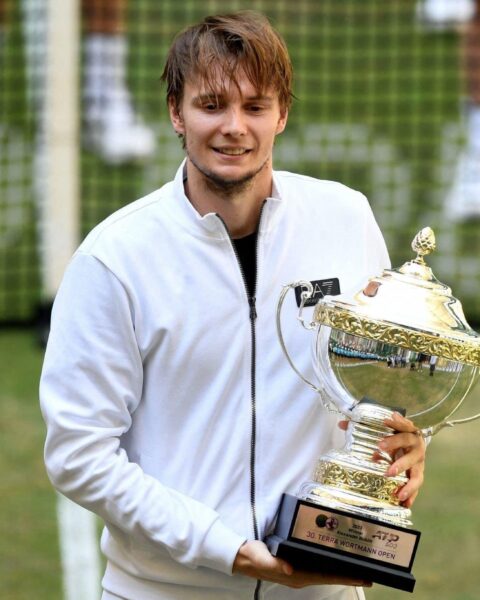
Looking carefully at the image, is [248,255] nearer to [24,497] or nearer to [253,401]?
[253,401]

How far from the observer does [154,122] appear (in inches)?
440

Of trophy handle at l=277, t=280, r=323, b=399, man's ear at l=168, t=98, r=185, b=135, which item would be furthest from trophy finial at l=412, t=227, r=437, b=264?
man's ear at l=168, t=98, r=185, b=135

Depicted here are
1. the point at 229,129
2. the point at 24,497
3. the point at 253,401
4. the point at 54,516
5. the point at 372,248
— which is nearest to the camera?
the point at 229,129

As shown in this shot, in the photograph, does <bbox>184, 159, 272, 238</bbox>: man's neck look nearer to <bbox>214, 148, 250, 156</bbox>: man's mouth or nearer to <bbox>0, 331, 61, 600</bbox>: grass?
<bbox>214, 148, 250, 156</bbox>: man's mouth

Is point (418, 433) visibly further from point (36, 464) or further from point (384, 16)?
point (384, 16)

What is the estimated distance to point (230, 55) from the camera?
2459 millimetres

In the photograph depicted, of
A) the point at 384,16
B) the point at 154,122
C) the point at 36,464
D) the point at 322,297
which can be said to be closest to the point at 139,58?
the point at 154,122

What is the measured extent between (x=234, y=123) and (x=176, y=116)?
7.0 inches

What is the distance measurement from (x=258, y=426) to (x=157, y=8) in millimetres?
8587

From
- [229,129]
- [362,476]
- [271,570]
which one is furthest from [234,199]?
[271,570]

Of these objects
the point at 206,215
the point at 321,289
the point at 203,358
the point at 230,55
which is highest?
the point at 230,55

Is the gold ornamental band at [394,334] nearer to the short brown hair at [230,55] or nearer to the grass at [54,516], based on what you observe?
the short brown hair at [230,55]

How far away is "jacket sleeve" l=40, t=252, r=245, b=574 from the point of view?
246 cm

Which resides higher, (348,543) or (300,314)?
(300,314)
